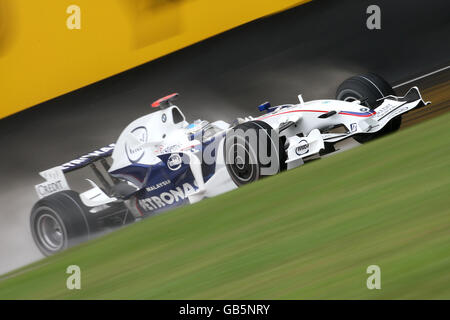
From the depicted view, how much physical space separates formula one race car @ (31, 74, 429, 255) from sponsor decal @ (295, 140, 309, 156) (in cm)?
1

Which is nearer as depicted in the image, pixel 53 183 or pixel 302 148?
pixel 302 148

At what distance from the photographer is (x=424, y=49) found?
484 inches

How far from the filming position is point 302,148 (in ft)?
28.3

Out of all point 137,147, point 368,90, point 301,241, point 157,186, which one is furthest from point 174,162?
point 301,241

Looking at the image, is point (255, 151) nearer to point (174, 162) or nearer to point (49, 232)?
point (174, 162)

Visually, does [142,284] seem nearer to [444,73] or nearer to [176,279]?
[176,279]

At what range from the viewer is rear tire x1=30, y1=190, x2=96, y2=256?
31.0 feet

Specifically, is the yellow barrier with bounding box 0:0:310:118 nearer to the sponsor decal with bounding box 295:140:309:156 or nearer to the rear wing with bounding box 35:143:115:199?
the rear wing with bounding box 35:143:115:199

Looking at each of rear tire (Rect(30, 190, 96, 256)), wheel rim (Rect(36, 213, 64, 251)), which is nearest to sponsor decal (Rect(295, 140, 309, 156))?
rear tire (Rect(30, 190, 96, 256))

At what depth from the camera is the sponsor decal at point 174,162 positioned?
9.44m

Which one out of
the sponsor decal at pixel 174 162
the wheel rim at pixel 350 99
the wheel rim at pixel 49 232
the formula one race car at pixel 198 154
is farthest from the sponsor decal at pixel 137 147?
the wheel rim at pixel 350 99

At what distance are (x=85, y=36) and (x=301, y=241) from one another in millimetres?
6737

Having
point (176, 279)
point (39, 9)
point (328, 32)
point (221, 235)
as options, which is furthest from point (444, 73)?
point (176, 279)

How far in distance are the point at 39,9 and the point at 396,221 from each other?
7.18 metres
